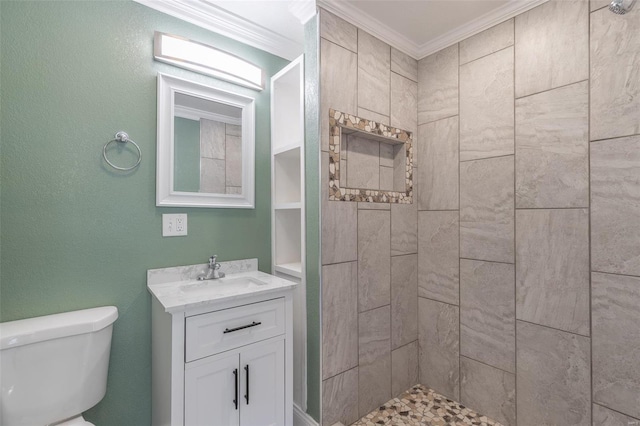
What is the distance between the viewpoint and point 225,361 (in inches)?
52.7

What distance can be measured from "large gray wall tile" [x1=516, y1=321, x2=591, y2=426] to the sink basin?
1437mm

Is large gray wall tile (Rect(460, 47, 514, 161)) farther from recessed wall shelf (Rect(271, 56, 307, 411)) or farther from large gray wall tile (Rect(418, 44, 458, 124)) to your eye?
recessed wall shelf (Rect(271, 56, 307, 411))

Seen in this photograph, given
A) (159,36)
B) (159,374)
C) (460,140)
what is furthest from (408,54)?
(159,374)

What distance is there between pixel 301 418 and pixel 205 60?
82.1 inches

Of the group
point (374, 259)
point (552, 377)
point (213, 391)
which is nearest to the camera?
point (213, 391)

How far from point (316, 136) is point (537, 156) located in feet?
3.77

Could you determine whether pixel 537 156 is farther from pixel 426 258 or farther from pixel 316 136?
pixel 316 136

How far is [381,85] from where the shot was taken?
189cm

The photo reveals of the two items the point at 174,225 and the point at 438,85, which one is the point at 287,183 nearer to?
the point at 174,225

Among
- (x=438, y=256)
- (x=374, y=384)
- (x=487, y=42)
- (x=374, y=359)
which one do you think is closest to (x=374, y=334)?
(x=374, y=359)

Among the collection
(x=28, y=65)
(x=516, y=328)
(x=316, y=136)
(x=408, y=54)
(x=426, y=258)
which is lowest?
(x=516, y=328)

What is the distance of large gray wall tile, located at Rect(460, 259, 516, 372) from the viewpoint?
1679mm

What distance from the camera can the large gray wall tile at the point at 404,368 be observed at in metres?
1.96

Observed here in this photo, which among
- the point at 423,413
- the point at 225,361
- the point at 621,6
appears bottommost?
the point at 423,413
